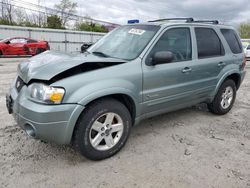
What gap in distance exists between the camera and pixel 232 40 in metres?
4.77

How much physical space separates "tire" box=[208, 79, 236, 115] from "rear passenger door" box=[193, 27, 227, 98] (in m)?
0.35

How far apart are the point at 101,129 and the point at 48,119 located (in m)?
0.71

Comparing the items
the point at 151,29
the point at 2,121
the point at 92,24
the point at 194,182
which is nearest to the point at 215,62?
the point at 151,29

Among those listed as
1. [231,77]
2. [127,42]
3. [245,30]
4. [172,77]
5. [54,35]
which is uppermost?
[245,30]

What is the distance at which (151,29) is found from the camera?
3.58 meters

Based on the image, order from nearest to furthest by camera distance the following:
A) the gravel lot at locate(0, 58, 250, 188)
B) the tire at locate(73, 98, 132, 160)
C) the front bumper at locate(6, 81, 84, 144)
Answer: the front bumper at locate(6, 81, 84, 144) < the gravel lot at locate(0, 58, 250, 188) < the tire at locate(73, 98, 132, 160)

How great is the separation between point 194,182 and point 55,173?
1.59 meters

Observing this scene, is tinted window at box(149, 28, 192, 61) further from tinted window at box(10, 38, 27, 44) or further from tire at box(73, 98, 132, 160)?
tinted window at box(10, 38, 27, 44)

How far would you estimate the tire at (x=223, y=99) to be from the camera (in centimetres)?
465

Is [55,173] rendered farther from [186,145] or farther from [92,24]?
[92,24]

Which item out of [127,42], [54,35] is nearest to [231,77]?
[127,42]

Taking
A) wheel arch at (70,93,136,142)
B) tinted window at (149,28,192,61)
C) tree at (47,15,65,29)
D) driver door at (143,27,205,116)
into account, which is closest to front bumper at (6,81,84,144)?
wheel arch at (70,93,136,142)

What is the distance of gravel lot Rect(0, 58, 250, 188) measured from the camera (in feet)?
8.61

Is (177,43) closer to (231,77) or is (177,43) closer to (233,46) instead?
(233,46)
